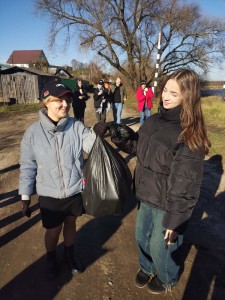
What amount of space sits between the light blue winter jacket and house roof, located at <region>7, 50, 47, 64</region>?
75573 millimetres

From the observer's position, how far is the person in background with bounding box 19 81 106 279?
2232 millimetres

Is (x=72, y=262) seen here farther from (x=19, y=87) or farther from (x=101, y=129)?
(x=19, y=87)

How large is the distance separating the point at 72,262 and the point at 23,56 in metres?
78.9

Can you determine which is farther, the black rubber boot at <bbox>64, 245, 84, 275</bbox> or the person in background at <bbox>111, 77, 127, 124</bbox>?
the person in background at <bbox>111, 77, 127, 124</bbox>

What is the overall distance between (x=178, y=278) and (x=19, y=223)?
2126 millimetres

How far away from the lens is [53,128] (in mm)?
2225

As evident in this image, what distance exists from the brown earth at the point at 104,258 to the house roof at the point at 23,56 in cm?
7475

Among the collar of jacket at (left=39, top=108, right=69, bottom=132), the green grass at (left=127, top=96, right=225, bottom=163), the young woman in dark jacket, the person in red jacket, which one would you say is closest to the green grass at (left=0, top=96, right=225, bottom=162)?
the green grass at (left=127, top=96, right=225, bottom=163)

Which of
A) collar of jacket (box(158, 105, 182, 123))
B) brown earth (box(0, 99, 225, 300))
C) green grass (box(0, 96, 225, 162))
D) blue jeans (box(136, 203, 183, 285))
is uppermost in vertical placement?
collar of jacket (box(158, 105, 182, 123))

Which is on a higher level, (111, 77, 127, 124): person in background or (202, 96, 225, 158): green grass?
(111, 77, 127, 124): person in background

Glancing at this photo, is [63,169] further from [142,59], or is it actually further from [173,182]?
[142,59]

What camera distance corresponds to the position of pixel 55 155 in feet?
7.42

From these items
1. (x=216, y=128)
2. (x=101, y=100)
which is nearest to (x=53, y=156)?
Answer: (x=101, y=100)

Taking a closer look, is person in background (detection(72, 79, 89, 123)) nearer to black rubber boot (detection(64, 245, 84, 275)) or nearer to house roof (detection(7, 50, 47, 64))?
black rubber boot (detection(64, 245, 84, 275))
